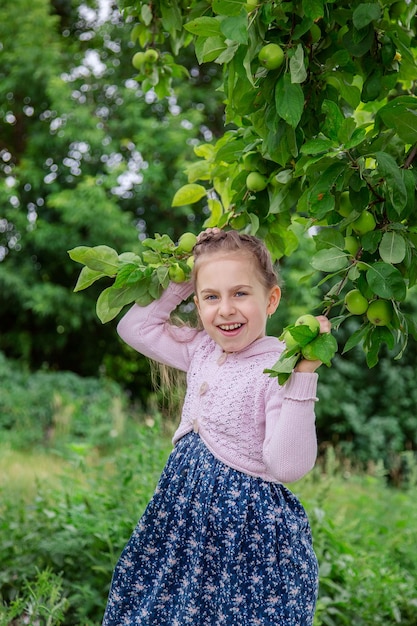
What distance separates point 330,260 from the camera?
1.40m

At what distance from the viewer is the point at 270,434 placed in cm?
155

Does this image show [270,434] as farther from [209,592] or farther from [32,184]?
[32,184]

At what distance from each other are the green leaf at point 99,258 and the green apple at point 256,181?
0.41 metres

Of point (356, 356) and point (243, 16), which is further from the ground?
point (243, 16)

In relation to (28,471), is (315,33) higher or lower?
higher

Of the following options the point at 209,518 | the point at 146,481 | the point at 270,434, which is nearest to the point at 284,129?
the point at 270,434

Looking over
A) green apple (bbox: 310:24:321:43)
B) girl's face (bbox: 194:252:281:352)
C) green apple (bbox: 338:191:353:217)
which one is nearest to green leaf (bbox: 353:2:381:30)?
green apple (bbox: 310:24:321:43)

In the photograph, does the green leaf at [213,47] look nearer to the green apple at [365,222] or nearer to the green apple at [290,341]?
the green apple at [365,222]

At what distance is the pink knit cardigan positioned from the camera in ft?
4.89

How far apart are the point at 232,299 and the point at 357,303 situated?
342 millimetres

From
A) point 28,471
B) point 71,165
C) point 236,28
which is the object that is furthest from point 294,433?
point 71,165

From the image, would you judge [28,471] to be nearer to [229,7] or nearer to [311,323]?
[311,323]

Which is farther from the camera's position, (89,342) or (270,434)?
(89,342)

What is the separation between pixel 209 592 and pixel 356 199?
0.92m
